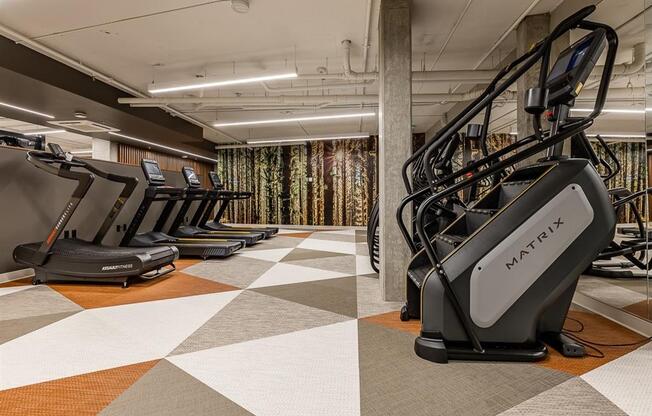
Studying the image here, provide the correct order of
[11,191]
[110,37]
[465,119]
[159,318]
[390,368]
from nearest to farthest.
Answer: [390,368] < [465,119] < [159,318] < [11,191] < [110,37]

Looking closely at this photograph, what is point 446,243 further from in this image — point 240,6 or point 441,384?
point 240,6

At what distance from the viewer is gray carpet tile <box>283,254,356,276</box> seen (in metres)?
4.40

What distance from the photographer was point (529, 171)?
2096 millimetres

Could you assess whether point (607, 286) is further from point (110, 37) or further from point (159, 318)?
point (110, 37)

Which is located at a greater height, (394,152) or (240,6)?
(240,6)

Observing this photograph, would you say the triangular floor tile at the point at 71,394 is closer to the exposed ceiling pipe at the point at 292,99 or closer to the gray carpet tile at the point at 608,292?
the gray carpet tile at the point at 608,292

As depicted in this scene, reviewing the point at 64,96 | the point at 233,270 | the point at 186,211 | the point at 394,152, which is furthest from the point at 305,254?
the point at 64,96

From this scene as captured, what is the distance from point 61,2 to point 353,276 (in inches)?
211

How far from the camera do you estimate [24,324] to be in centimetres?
238

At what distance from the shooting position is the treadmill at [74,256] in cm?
343

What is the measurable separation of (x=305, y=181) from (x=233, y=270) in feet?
28.7

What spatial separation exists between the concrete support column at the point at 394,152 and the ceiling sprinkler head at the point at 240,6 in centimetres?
235

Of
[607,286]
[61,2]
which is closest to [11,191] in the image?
[61,2]

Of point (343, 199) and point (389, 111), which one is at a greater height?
point (389, 111)
